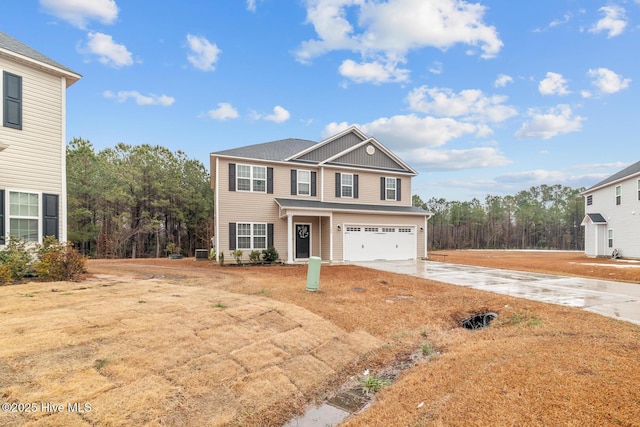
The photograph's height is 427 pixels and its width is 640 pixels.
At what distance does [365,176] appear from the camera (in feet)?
64.7

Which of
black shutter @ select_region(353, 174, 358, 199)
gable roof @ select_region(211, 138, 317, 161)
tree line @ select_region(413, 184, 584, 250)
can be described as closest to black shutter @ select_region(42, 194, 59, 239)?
gable roof @ select_region(211, 138, 317, 161)

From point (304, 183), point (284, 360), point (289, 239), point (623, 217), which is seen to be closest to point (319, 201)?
point (304, 183)

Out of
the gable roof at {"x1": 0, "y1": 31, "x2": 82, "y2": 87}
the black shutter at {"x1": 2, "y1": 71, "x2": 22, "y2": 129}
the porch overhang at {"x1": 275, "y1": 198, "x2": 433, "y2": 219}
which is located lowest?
the porch overhang at {"x1": 275, "y1": 198, "x2": 433, "y2": 219}

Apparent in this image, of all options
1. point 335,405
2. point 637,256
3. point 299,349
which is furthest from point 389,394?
point 637,256

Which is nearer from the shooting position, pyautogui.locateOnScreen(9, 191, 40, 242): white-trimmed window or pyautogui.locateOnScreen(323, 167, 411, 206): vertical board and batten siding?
pyautogui.locateOnScreen(9, 191, 40, 242): white-trimmed window

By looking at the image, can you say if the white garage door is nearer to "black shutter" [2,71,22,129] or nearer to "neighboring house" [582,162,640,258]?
"black shutter" [2,71,22,129]

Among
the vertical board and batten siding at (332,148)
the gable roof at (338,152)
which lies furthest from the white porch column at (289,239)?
the vertical board and batten siding at (332,148)

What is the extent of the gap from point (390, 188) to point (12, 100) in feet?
Result: 57.2

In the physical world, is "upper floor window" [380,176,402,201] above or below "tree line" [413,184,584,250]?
above

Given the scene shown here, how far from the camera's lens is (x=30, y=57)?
966 cm

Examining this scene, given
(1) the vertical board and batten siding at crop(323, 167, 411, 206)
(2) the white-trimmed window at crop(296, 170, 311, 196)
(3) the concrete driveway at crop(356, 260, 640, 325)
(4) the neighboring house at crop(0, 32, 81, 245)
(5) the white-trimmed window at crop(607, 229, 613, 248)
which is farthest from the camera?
(5) the white-trimmed window at crop(607, 229, 613, 248)

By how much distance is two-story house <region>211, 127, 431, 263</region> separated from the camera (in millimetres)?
16547

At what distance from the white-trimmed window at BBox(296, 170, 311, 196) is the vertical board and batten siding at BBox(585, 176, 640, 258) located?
836 inches

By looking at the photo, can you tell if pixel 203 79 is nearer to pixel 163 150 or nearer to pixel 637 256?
pixel 163 150
